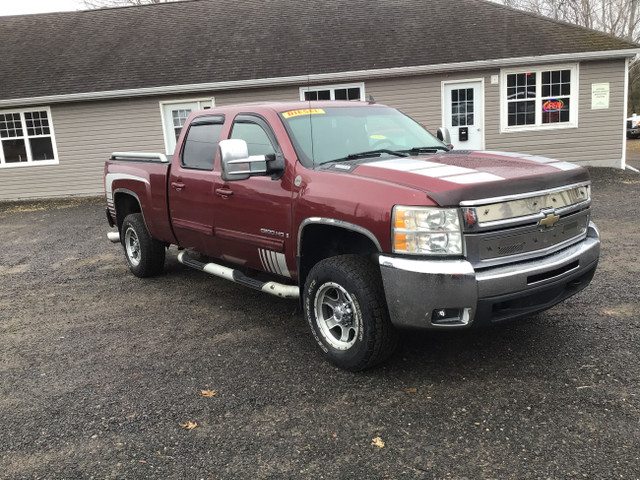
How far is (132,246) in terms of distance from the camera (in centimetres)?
700

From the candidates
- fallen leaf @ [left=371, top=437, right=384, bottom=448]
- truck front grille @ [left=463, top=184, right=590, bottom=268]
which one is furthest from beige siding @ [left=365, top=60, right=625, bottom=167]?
fallen leaf @ [left=371, top=437, right=384, bottom=448]

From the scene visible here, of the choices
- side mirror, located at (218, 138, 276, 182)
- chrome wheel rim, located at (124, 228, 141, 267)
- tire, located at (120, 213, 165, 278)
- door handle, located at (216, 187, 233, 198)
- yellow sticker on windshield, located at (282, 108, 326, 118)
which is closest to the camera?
side mirror, located at (218, 138, 276, 182)

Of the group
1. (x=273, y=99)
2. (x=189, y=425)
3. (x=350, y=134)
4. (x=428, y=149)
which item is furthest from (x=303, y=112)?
(x=273, y=99)

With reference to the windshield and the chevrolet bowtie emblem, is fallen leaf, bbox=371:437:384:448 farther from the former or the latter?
the windshield

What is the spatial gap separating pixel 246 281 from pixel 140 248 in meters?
2.29

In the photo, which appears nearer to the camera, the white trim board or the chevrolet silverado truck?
the chevrolet silverado truck

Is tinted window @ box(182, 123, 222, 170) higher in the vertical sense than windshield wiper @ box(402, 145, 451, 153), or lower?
higher

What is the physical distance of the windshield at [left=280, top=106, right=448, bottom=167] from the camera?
4.43 m

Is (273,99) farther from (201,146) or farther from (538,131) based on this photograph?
(201,146)

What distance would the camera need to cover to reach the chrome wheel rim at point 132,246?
6852mm

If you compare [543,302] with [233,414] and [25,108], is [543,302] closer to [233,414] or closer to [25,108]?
[233,414]

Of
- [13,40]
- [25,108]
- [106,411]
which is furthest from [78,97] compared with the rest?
[106,411]

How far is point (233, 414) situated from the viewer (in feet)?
11.3

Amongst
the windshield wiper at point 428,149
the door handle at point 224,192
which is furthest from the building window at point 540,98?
the door handle at point 224,192
